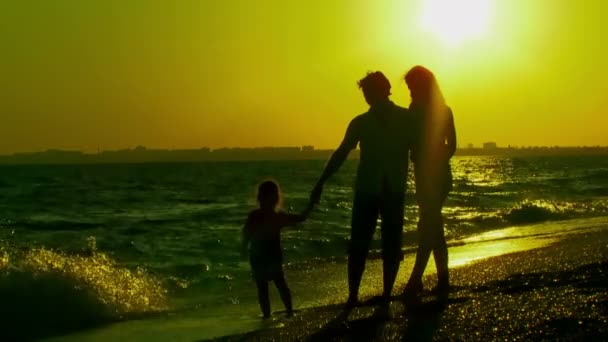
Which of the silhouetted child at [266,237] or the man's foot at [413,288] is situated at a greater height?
the silhouetted child at [266,237]

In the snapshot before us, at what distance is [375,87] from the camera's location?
252 inches

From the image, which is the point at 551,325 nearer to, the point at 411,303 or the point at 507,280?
the point at 411,303

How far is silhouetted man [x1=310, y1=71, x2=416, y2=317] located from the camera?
6.38 m

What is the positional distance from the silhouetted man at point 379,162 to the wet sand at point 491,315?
2.03 ft

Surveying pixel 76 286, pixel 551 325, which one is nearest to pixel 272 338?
pixel 551 325

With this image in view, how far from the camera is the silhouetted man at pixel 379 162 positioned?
6.38m

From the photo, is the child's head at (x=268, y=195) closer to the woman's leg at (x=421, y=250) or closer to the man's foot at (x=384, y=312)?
the woman's leg at (x=421, y=250)

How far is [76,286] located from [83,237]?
10600mm

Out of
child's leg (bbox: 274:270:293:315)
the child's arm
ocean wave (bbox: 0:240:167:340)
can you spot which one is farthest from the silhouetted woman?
ocean wave (bbox: 0:240:167:340)

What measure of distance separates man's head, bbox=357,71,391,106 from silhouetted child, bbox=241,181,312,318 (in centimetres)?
143

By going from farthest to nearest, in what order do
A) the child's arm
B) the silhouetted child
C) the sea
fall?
the sea, the silhouetted child, the child's arm

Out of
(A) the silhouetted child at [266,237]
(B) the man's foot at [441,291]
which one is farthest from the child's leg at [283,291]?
(B) the man's foot at [441,291]

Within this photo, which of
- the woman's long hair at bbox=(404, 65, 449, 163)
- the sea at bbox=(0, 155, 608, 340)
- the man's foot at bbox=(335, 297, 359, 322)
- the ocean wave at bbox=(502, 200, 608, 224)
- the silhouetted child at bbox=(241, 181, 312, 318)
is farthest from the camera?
the ocean wave at bbox=(502, 200, 608, 224)

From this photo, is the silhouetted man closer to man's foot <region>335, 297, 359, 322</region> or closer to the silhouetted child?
man's foot <region>335, 297, 359, 322</region>
